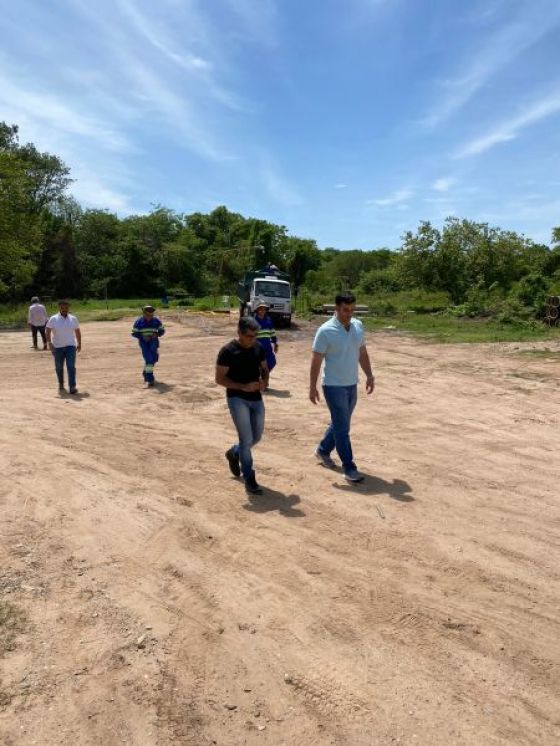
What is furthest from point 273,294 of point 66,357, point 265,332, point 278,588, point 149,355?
point 278,588

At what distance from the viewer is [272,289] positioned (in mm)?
24797

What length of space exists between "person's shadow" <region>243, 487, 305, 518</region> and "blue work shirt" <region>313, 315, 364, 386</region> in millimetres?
1180

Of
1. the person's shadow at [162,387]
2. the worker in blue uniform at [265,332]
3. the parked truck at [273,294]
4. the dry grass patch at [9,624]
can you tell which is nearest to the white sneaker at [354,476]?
the dry grass patch at [9,624]

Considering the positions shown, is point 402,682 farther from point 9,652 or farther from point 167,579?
point 9,652

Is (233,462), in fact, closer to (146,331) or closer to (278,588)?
(278,588)

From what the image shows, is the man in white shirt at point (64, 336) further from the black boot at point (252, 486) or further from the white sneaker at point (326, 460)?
the black boot at point (252, 486)

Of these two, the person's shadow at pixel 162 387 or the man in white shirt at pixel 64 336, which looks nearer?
the man in white shirt at pixel 64 336

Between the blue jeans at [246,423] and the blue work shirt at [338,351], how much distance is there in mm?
794

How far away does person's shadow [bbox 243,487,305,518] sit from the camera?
5.11 metres

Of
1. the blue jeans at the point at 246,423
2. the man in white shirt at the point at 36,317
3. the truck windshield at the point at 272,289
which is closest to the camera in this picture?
the blue jeans at the point at 246,423

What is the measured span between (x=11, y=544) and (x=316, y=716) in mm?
2720

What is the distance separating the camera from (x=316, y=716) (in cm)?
278

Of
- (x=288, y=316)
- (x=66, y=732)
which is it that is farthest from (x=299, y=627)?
(x=288, y=316)

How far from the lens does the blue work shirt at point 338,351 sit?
5664 mm
